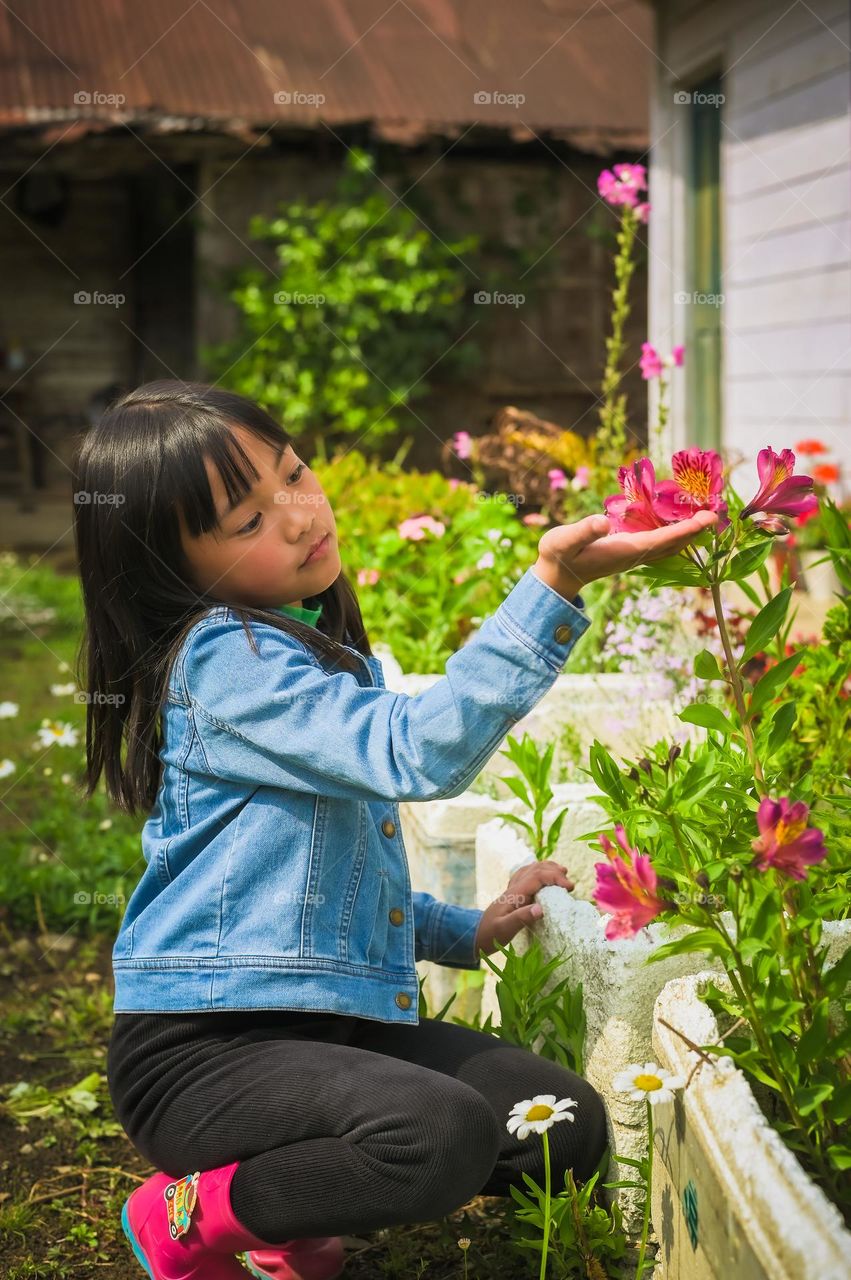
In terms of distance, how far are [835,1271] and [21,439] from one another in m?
9.83

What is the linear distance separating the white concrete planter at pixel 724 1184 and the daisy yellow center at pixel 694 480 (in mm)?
513

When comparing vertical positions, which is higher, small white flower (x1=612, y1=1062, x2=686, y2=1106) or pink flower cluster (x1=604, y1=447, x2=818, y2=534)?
pink flower cluster (x1=604, y1=447, x2=818, y2=534)

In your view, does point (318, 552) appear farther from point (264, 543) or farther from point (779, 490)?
point (779, 490)

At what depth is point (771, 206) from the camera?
17.1 feet

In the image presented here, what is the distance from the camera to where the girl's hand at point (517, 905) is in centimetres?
174

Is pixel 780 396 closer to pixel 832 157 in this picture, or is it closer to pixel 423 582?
pixel 832 157

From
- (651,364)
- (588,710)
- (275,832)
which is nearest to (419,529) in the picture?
(651,364)

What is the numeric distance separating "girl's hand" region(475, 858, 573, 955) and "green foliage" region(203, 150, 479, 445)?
679 cm

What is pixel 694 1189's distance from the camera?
1221 mm

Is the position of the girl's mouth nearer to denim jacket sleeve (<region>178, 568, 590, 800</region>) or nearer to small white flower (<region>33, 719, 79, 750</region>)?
denim jacket sleeve (<region>178, 568, 590, 800</region>)

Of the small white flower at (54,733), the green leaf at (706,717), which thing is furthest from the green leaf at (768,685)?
the small white flower at (54,733)

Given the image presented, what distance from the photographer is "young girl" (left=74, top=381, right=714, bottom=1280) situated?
1.41m

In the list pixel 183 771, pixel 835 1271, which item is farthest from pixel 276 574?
pixel 835 1271

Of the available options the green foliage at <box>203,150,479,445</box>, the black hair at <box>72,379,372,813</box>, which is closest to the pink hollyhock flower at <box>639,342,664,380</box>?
the black hair at <box>72,379,372,813</box>
